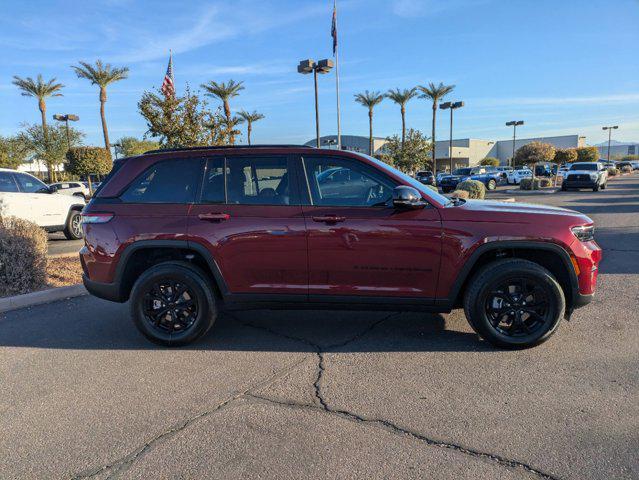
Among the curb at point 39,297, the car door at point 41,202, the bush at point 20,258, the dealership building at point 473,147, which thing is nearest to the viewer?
the curb at point 39,297

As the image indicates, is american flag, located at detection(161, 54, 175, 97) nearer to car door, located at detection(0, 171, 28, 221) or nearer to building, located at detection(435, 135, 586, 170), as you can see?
car door, located at detection(0, 171, 28, 221)

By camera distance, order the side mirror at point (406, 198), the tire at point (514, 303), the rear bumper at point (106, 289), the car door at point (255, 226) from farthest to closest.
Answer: the rear bumper at point (106, 289)
the car door at point (255, 226)
the tire at point (514, 303)
the side mirror at point (406, 198)

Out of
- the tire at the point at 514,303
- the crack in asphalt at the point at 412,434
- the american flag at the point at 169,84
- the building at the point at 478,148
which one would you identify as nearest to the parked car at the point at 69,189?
the american flag at the point at 169,84

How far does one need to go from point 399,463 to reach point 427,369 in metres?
1.28

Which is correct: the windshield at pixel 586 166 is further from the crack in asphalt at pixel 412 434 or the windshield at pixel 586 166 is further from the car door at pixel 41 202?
the crack in asphalt at pixel 412 434

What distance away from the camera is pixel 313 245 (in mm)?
4113

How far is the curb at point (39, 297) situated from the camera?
569cm

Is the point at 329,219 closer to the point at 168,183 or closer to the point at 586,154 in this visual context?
the point at 168,183

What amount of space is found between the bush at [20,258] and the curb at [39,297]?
33 centimetres

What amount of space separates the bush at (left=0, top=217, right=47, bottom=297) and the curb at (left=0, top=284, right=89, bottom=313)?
33cm

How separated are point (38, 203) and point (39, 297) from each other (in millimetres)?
5607

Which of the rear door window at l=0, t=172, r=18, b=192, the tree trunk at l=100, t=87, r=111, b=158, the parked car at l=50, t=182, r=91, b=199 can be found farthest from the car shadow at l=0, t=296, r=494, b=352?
the tree trunk at l=100, t=87, r=111, b=158

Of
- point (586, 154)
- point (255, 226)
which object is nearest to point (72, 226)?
point (255, 226)

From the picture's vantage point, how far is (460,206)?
4168 millimetres
